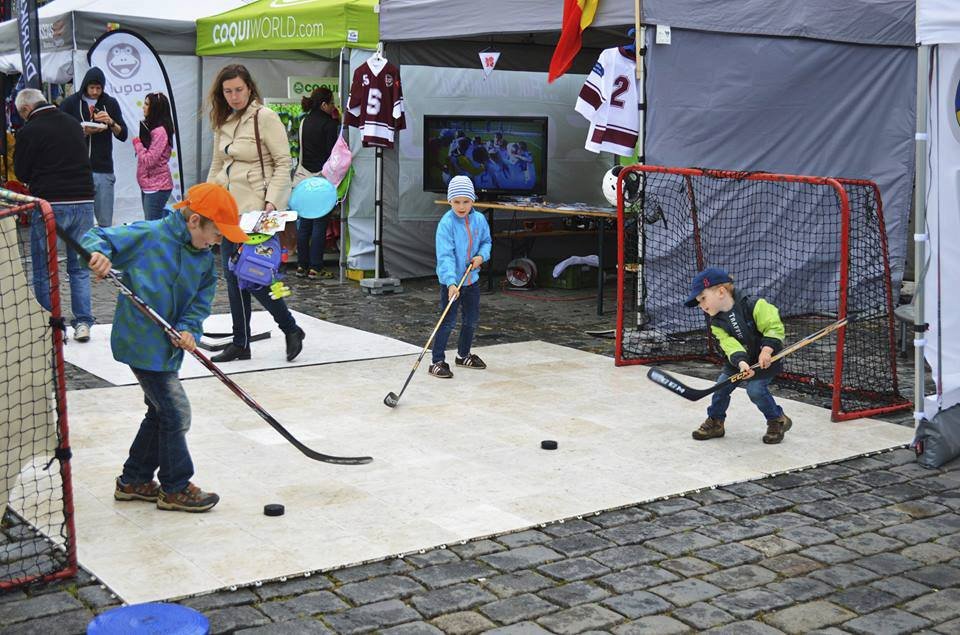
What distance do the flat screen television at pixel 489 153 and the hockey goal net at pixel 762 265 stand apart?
167 cm

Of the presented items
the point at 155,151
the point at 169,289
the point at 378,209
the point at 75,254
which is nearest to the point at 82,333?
the point at 75,254

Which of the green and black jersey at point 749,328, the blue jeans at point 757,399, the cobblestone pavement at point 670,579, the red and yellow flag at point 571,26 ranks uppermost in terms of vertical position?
the red and yellow flag at point 571,26

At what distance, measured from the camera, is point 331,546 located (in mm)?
5027

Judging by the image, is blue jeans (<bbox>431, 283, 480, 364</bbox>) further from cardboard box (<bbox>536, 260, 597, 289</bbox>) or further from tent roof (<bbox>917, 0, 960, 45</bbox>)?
cardboard box (<bbox>536, 260, 597, 289</bbox>)

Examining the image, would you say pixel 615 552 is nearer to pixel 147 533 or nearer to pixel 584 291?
pixel 147 533

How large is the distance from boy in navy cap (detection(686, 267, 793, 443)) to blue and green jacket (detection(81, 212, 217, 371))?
284 centimetres

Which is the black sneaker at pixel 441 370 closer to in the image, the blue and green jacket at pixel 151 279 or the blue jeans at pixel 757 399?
the blue jeans at pixel 757 399

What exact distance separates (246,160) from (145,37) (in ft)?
22.0

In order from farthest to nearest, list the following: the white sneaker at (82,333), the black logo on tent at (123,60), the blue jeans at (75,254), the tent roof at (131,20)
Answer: the tent roof at (131,20) → the black logo on tent at (123,60) → the white sneaker at (82,333) → the blue jeans at (75,254)

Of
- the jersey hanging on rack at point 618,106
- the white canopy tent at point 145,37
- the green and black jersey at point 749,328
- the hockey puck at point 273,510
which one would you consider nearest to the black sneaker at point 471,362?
the jersey hanging on rack at point 618,106

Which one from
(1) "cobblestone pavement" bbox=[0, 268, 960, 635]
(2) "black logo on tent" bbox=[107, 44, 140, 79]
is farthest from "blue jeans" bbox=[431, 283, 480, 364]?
(2) "black logo on tent" bbox=[107, 44, 140, 79]

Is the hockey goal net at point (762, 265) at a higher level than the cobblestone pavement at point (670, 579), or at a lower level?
higher

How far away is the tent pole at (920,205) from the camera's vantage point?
247 inches

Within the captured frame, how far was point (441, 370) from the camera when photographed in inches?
329
